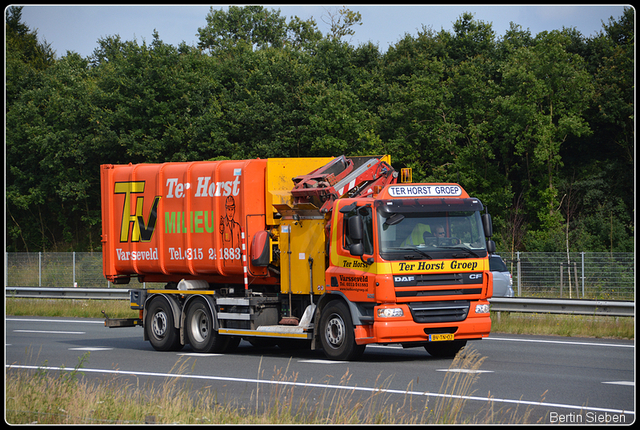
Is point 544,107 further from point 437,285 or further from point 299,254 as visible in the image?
point 437,285

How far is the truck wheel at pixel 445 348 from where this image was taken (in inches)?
561

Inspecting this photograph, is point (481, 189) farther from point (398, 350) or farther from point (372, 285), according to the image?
point (372, 285)

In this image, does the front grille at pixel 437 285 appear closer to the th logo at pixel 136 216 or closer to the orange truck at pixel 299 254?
the orange truck at pixel 299 254

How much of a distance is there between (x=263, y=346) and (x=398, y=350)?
2.98 metres

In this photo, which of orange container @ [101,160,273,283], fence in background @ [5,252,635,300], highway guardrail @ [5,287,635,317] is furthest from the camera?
fence in background @ [5,252,635,300]

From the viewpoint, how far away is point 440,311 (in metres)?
13.0

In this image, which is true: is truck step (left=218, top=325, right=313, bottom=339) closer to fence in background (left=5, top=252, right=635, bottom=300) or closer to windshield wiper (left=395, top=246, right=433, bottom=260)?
windshield wiper (left=395, top=246, right=433, bottom=260)

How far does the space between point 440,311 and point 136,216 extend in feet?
23.2

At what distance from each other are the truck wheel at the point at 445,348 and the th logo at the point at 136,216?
20.2ft

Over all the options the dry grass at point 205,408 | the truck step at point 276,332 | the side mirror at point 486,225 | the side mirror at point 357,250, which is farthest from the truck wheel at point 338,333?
the dry grass at point 205,408

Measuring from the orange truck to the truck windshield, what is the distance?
2 centimetres

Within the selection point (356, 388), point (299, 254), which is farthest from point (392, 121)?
point (356, 388)

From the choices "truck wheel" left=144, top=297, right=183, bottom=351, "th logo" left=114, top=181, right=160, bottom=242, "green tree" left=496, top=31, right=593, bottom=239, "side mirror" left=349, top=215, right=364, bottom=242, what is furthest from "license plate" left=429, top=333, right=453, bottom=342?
"green tree" left=496, top=31, right=593, bottom=239

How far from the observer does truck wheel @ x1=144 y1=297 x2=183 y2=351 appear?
1602 cm
